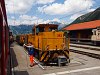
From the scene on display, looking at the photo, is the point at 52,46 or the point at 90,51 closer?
the point at 52,46

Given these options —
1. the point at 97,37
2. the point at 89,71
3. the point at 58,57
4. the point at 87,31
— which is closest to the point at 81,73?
the point at 89,71

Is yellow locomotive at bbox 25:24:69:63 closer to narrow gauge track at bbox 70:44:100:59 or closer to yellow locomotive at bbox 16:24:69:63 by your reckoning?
yellow locomotive at bbox 16:24:69:63

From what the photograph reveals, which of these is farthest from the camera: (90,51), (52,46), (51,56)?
(90,51)

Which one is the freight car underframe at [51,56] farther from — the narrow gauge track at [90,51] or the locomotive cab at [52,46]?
the narrow gauge track at [90,51]

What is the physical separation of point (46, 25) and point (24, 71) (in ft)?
15.7

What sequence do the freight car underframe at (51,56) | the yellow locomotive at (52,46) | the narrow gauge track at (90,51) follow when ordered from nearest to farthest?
1. the freight car underframe at (51,56)
2. the yellow locomotive at (52,46)
3. the narrow gauge track at (90,51)

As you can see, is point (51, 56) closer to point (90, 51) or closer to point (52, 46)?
point (52, 46)

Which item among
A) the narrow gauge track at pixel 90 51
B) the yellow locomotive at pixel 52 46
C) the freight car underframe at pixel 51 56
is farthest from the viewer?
the narrow gauge track at pixel 90 51

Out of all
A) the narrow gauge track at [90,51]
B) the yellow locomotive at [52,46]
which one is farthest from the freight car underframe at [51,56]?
the narrow gauge track at [90,51]

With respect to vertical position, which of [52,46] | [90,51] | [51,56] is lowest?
[90,51]

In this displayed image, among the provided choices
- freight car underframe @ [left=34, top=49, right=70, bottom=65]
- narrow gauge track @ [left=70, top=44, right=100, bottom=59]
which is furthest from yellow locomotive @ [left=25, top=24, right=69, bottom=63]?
narrow gauge track @ [left=70, top=44, right=100, bottom=59]

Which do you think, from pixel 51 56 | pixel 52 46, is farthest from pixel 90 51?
pixel 51 56

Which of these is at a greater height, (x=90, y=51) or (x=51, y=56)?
(x=51, y=56)

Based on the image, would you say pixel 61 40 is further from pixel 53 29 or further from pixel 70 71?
pixel 70 71
